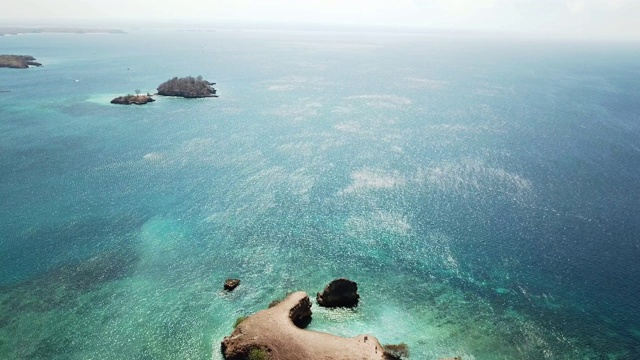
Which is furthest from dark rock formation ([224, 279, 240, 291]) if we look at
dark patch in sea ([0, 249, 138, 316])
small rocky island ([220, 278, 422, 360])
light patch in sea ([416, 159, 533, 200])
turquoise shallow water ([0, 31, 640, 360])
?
light patch in sea ([416, 159, 533, 200])

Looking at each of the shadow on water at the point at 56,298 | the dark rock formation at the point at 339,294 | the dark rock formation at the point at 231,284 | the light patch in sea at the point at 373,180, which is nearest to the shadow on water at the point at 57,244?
the shadow on water at the point at 56,298

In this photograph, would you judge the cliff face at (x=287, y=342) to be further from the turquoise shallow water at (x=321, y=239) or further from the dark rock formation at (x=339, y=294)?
the dark rock formation at (x=339, y=294)

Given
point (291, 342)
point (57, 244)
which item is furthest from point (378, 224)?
point (57, 244)

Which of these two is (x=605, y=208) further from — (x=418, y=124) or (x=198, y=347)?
(x=198, y=347)

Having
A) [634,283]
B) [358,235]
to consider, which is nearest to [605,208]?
[634,283]

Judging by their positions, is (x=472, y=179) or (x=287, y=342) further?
(x=472, y=179)

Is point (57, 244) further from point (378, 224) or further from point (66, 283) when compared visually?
point (378, 224)

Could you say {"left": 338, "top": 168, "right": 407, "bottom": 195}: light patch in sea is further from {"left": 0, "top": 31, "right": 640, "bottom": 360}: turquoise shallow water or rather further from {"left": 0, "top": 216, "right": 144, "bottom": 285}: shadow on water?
{"left": 0, "top": 216, "right": 144, "bottom": 285}: shadow on water
